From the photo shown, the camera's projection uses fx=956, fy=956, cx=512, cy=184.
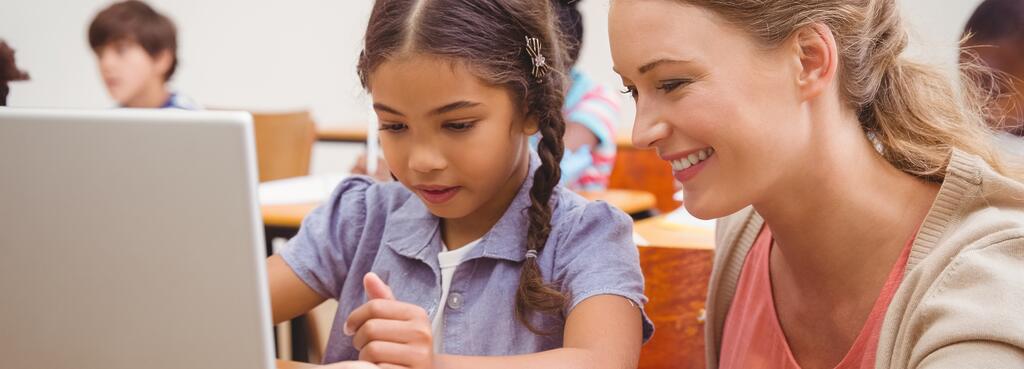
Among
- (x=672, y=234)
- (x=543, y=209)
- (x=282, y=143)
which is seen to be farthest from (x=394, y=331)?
(x=282, y=143)

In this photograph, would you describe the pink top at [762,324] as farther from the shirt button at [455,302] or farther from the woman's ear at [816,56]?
the shirt button at [455,302]

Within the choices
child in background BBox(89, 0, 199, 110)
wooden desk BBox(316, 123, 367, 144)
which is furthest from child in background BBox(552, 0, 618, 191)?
wooden desk BBox(316, 123, 367, 144)

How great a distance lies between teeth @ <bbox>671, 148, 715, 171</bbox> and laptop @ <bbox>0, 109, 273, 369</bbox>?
0.51m

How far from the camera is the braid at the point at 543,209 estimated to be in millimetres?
1023

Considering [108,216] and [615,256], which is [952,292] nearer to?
[615,256]

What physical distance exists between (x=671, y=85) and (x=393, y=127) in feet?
1.02

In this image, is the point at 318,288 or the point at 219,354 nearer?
the point at 219,354

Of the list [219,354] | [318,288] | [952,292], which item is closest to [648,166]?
[318,288]

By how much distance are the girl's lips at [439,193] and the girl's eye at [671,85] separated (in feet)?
0.84

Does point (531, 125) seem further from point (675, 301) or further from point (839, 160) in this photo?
point (675, 301)

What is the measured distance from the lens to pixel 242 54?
199 inches

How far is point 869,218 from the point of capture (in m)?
1.01

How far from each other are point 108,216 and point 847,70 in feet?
2.44

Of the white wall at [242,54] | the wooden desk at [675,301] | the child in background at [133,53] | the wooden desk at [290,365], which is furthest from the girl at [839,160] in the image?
the white wall at [242,54]
